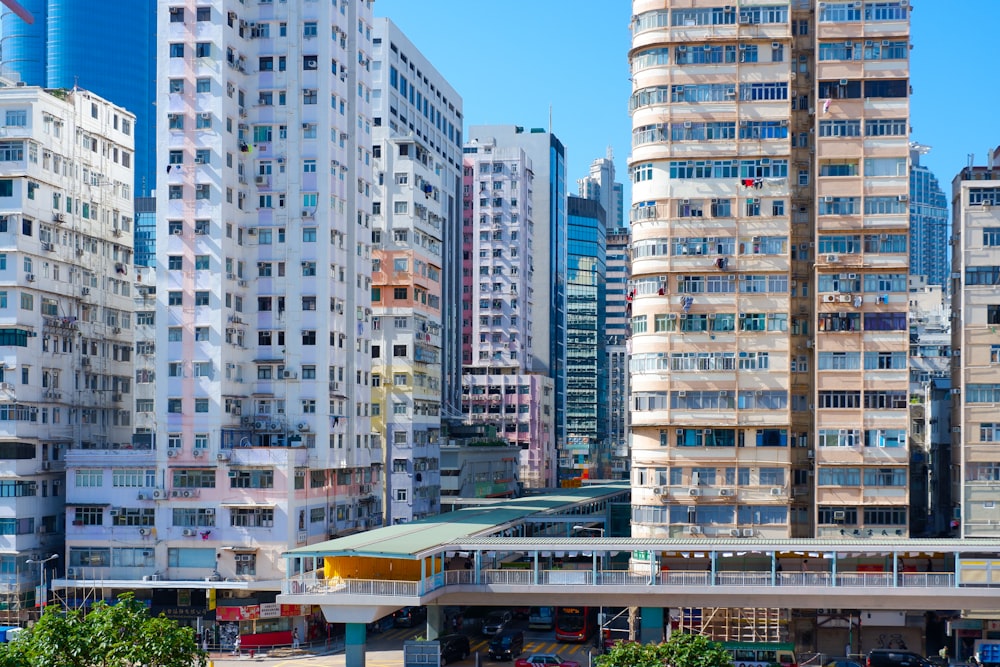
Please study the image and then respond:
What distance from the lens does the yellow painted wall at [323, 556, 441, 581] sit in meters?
61.9

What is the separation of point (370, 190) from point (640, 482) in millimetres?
30380

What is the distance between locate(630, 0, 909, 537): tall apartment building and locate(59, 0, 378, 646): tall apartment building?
21358mm

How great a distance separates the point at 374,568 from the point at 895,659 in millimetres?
26845

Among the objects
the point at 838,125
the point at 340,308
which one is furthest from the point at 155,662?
the point at 838,125

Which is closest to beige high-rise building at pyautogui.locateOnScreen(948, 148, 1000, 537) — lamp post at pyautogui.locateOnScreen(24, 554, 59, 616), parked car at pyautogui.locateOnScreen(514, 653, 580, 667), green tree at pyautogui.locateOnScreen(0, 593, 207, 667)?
parked car at pyautogui.locateOnScreen(514, 653, 580, 667)

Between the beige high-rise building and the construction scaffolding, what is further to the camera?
the beige high-rise building

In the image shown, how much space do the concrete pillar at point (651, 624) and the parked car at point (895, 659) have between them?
11889 millimetres

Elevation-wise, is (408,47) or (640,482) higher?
(408,47)

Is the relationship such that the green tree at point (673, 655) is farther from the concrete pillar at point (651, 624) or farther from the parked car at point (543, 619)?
the parked car at point (543, 619)

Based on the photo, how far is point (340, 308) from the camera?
86812 mm

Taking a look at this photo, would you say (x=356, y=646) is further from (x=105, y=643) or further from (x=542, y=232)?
(x=542, y=232)

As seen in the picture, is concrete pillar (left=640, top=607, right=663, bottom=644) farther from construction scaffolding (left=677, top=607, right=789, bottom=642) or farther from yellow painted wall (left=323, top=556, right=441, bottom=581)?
yellow painted wall (left=323, top=556, right=441, bottom=581)

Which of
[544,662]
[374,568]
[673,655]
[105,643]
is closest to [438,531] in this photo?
[374,568]

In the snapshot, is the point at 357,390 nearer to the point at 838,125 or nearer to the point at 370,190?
the point at 370,190
